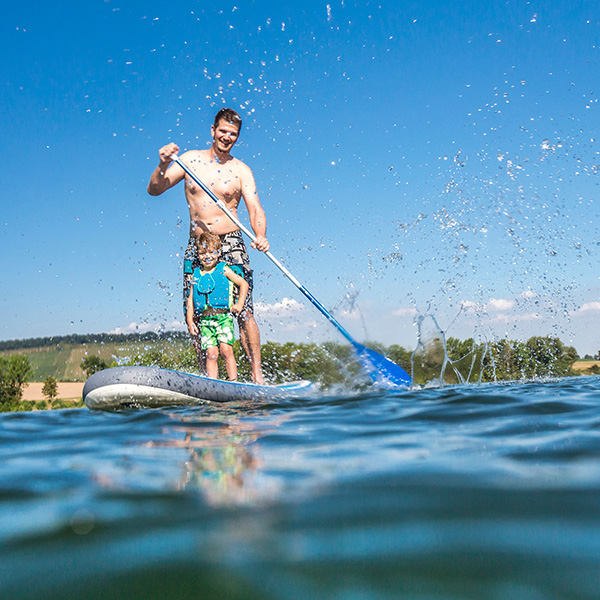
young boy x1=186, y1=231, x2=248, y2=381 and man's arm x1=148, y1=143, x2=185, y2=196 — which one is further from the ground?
man's arm x1=148, y1=143, x2=185, y2=196

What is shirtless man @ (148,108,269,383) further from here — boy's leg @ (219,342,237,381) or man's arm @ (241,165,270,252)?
boy's leg @ (219,342,237,381)

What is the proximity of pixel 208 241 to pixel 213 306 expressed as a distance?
2.23ft

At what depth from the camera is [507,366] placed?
3784 centimetres

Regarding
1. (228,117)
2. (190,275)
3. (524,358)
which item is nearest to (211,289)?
(190,275)

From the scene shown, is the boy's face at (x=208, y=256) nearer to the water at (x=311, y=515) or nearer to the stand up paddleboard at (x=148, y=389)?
the stand up paddleboard at (x=148, y=389)

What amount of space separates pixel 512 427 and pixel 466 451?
25.2 inches

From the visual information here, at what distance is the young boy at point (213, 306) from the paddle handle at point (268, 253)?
365 millimetres

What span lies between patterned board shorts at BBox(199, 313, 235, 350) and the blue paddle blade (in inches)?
57.0

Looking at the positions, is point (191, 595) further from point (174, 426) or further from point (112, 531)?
point (174, 426)

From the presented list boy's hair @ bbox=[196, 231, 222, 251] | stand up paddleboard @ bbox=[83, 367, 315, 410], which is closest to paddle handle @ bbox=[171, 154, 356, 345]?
boy's hair @ bbox=[196, 231, 222, 251]

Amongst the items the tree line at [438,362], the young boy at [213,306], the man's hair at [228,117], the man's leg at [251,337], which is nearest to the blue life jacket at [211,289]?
the young boy at [213,306]

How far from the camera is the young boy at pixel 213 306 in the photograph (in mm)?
5141

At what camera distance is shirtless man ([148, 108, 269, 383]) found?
531cm

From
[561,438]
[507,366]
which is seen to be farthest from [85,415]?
[507,366]
